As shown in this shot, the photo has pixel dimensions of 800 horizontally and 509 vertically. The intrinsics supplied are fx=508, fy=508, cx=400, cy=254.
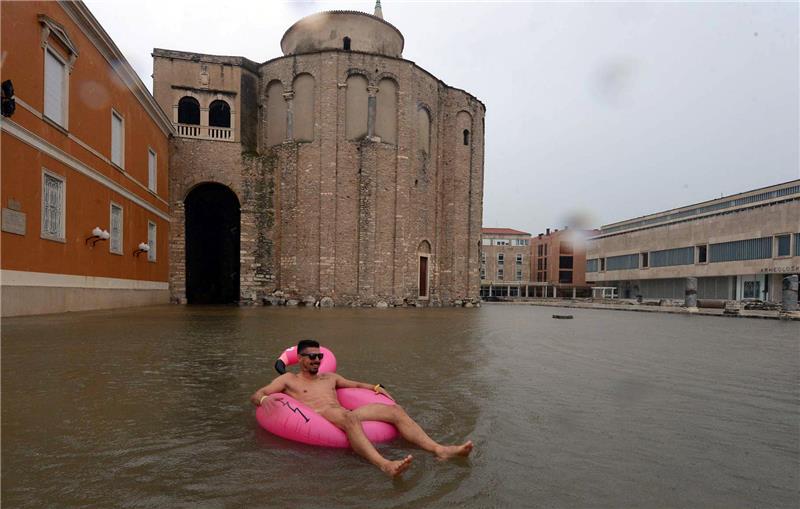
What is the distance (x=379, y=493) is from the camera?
3.04 m

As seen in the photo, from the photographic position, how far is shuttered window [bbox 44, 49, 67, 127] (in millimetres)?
12602

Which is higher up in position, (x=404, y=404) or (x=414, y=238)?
(x=414, y=238)

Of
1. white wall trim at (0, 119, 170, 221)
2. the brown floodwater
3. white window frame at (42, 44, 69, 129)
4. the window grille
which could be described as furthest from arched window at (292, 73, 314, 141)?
the window grille

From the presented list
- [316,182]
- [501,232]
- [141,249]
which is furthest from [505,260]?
[141,249]

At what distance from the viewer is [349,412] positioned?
3.93 metres

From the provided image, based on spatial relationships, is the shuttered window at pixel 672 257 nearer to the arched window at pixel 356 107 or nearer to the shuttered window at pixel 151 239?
the arched window at pixel 356 107

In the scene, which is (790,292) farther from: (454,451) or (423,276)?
(454,451)

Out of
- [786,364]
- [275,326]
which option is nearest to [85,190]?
[275,326]

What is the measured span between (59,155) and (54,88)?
5.71 feet

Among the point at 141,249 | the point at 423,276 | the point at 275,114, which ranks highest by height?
the point at 275,114

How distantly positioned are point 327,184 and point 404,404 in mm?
22021

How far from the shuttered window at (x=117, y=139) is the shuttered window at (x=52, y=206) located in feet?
12.9

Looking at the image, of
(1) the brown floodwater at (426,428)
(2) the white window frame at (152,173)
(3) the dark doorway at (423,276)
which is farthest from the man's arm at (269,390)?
(3) the dark doorway at (423,276)

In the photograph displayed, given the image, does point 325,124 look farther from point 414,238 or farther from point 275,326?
point 275,326
